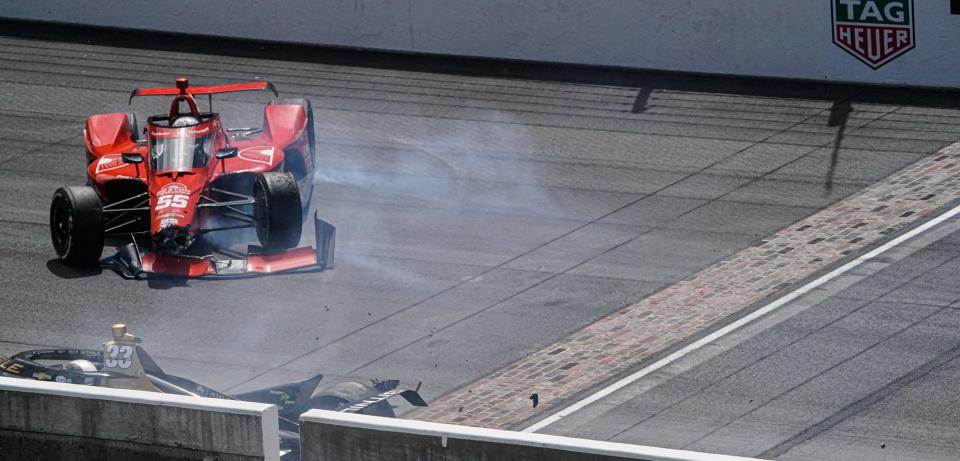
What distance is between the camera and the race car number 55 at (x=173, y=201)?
1487cm

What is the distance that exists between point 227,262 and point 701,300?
15.5ft

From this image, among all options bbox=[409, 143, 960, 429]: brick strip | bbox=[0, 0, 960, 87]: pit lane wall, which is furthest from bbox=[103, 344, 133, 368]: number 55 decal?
bbox=[0, 0, 960, 87]: pit lane wall

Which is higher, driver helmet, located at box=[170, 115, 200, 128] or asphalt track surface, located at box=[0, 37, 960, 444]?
driver helmet, located at box=[170, 115, 200, 128]

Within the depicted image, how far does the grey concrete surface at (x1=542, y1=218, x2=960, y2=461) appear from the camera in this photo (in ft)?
37.0

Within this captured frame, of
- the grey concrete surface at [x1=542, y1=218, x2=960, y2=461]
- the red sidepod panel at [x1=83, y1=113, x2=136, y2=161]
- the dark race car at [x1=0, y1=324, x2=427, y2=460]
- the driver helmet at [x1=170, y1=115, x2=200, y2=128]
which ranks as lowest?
the grey concrete surface at [x1=542, y1=218, x2=960, y2=461]

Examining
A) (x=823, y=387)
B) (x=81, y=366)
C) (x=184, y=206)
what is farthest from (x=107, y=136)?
(x=823, y=387)

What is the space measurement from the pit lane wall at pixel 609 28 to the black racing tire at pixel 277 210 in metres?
7.04

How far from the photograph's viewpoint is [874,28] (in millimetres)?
19656

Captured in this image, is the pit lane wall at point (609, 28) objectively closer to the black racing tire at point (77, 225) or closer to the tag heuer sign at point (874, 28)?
the tag heuer sign at point (874, 28)

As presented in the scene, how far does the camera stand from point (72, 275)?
15156mm

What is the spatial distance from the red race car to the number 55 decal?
4198 mm

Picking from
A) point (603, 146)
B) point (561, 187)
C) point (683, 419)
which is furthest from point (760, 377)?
point (603, 146)

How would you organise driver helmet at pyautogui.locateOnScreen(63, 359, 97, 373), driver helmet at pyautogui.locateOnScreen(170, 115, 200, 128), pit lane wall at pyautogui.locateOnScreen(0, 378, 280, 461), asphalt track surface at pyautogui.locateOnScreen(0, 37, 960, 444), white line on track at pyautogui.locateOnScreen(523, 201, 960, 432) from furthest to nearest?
1. driver helmet at pyautogui.locateOnScreen(170, 115, 200, 128)
2. asphalt track surface at pyautogui.locateOnScreen(0, 37, 960, 444)
3. white line on track at pyautogui.locateOnScreen(523, 201, 960, 432)
4. driver helmet at pyautogui.locateOnScreen(63, 359, 97, 373)
5. pit lane wall at pyautogui.locateOnScreen(0, 378, 280, 461)

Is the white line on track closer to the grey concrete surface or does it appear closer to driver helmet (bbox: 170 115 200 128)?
the grey concrete surface
